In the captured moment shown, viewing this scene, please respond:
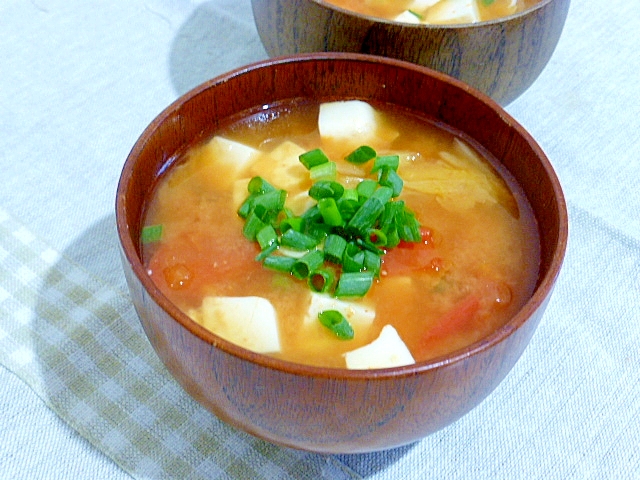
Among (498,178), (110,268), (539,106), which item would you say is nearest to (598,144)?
(539,106)

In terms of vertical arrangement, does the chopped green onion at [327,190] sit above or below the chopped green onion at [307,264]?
above

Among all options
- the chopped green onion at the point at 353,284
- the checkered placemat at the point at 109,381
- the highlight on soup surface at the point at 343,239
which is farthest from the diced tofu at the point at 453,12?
the checkered placemat at the point at 109,381

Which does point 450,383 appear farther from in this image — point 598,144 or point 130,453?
point 598,144

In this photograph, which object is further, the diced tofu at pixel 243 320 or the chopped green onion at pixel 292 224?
the chopped green onion at pixel 292 224

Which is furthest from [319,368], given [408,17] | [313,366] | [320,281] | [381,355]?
[408,17]

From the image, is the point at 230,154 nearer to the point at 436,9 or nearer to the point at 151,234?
the point at 151,234

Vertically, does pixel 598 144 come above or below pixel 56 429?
above

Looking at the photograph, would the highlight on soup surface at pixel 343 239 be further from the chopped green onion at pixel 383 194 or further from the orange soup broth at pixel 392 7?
the orange soup broth at pixel 392 7
